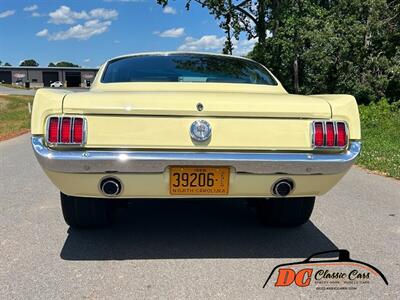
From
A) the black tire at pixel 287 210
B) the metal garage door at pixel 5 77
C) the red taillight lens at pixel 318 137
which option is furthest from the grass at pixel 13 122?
the metal garage door at pixel 5 77

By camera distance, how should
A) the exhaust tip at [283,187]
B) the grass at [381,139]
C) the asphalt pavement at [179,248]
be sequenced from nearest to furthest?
the asphalt pavement at [179,248] → the exhaust tip at [283,187] → the grass at [381,139]

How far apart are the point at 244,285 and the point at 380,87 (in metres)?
17.9

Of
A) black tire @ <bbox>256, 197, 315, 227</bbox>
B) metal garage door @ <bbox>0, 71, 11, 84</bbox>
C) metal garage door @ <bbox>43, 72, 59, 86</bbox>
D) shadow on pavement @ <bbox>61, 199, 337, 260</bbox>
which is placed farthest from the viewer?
metal garage door @ <bbox>0, 71, 11, 84</bbox>

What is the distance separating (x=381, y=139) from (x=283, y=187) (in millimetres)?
9364

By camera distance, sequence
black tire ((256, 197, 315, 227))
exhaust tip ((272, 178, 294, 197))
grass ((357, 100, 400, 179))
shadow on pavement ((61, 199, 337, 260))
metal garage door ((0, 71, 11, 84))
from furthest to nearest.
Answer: metal garage door ((0, 71, 11, 84)) < grass ((357, 100, 400, 179)) < black tire ((256, 197, 315, 227)) < shadow on pavement ((61, 199, 337, 260)) < exhaust tip ((272, 178, 294, 197))

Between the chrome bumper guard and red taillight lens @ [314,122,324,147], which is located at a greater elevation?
red taillight lens @ [314,122,324,147]

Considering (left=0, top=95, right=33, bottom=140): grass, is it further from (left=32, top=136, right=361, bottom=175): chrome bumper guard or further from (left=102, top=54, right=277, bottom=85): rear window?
(left=32, top=136, right=361, bottom=175): chrome bumper guard

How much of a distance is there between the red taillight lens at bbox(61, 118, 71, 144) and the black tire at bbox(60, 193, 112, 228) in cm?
85

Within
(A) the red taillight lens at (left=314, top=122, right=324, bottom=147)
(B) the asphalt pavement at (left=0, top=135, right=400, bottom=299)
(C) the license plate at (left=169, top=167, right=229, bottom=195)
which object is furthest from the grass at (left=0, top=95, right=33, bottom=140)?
(A) the red taillight lens at (left=314, top=122, right=324, bottom=147)

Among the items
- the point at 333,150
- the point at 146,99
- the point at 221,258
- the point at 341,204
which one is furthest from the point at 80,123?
the point at 341,204

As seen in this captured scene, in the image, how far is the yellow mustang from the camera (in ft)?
9.93

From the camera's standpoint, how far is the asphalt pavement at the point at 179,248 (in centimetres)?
295

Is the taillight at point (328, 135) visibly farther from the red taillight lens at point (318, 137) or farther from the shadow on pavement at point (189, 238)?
the shadow on pavement at point (189, 238)

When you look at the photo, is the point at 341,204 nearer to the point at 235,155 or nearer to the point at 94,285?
the point at 235,155
